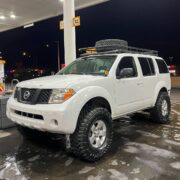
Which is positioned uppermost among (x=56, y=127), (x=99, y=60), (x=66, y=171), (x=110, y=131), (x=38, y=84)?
(x=99, y=60)

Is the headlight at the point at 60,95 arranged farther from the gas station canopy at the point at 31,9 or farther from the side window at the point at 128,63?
the gas station canopy at the point at 31,9

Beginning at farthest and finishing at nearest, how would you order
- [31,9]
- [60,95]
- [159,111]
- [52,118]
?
[31,9] < [159,111] < [60,95] < [52,118]

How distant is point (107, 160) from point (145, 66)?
8.73 ft

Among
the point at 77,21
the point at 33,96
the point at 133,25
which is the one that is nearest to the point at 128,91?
the point at 33,96

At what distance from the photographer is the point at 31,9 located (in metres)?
15.5

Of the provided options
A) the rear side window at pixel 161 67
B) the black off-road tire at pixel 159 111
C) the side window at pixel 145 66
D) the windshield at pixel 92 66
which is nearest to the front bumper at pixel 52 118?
the windshield at pixel 92 66

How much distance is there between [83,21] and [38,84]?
1604cm

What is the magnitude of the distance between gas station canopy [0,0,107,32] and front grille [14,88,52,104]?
37.7ft

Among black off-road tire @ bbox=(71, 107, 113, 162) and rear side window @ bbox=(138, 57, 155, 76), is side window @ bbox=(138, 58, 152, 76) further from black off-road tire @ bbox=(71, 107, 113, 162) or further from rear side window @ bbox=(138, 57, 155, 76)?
black off-road tire @ bbox=(71, 107, 113, 162)

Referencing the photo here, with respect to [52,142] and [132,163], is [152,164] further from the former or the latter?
[52,142]

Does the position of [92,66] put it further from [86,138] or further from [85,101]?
[86,138]

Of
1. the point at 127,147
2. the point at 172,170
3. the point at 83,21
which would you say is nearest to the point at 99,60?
the point at 127,147

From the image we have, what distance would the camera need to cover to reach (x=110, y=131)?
375cm

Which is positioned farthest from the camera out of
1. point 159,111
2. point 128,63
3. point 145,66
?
point 159,111
